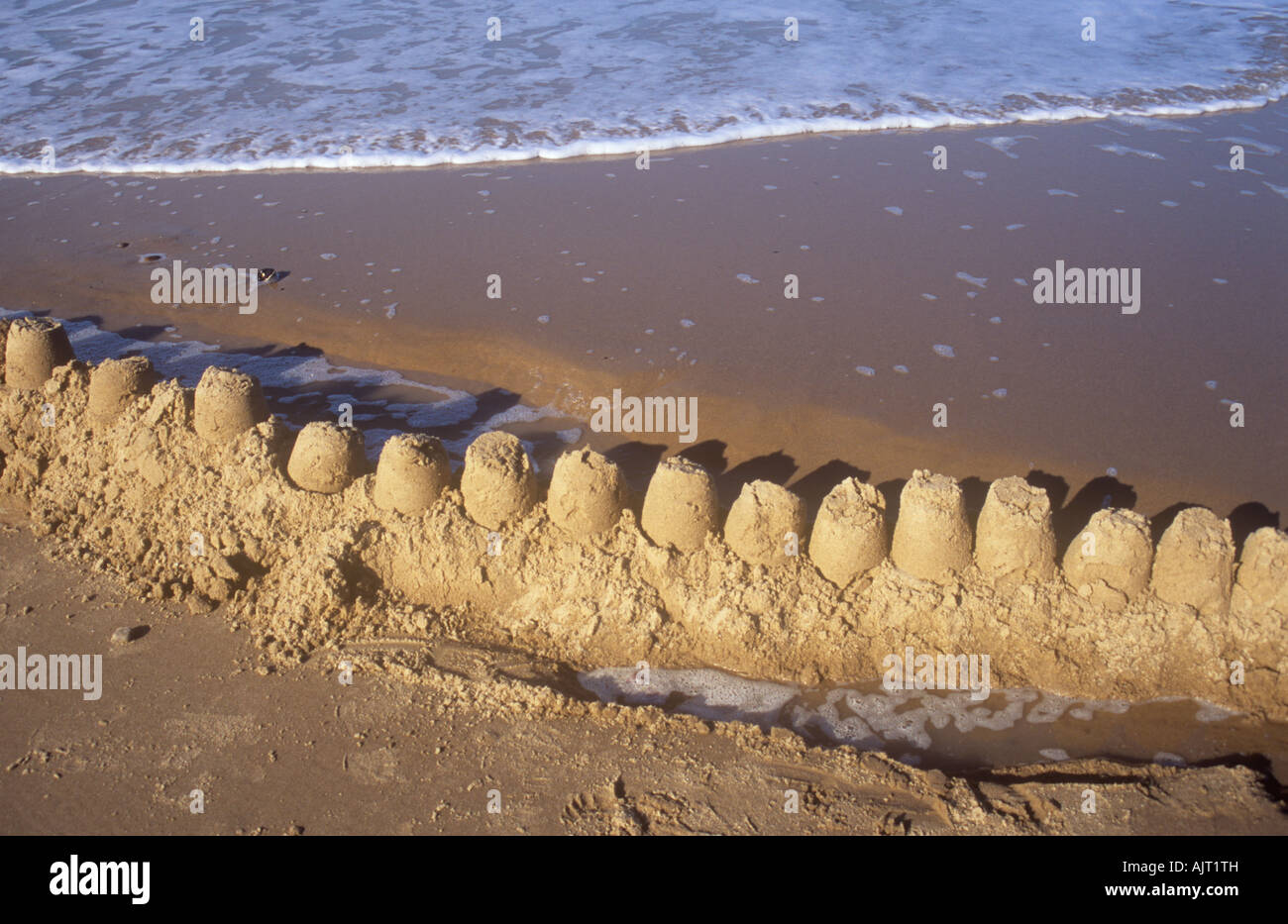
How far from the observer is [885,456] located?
4094 mm

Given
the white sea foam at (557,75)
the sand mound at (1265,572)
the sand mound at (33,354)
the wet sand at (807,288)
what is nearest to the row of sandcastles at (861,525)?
the sand mound at (1265,572)

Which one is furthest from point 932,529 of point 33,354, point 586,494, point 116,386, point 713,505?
point 33,354

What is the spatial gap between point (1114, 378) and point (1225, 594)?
5.72 ft

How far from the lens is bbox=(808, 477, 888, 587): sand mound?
10.6 ft

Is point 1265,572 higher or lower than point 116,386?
lower

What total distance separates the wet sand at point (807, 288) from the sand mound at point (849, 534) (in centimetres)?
66

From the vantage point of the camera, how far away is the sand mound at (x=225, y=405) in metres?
3.73

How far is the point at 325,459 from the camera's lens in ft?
11.6

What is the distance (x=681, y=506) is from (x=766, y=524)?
0.32 meters

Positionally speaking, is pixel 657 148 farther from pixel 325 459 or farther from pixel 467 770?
pixel 467 770

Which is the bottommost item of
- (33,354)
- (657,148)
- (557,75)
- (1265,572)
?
(1265,572)

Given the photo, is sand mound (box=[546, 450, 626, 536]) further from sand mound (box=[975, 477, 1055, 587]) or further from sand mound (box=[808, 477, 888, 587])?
sand mound (box=[975, 477, 1055, 587])

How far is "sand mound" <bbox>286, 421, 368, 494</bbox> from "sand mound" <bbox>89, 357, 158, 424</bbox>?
3.11 feet

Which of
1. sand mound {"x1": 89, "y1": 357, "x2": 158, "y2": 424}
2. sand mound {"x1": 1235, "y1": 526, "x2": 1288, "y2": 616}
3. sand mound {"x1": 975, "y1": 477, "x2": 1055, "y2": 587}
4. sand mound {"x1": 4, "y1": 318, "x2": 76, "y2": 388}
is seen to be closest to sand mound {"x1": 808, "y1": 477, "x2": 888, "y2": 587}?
sand mound {"x1": 975, "y1": 477, "x2": 1055, "y2": 587}
